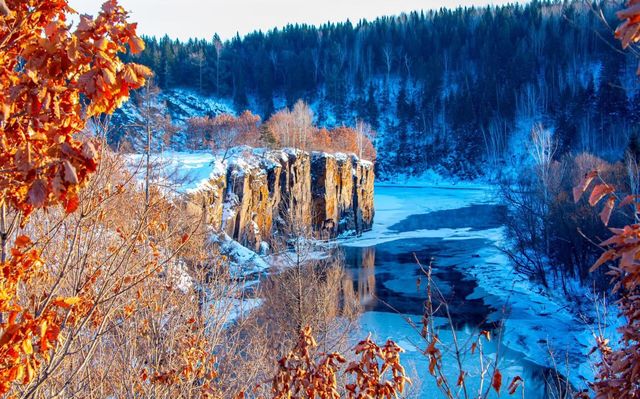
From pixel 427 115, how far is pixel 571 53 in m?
23.8

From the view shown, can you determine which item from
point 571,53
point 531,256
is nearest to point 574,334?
point 531,256

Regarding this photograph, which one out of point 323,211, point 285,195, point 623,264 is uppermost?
point 623,264

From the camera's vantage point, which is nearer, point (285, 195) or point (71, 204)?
point (71, 204)

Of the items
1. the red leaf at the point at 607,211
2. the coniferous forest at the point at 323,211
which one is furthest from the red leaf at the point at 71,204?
the red leaf at the point at 607,211

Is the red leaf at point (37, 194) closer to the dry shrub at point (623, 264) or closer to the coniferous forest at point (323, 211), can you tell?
the coniferous forest at point (323, 211)

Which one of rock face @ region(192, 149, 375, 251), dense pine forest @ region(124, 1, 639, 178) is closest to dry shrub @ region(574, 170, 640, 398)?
rock face @ region(192, 149, 375, 251)

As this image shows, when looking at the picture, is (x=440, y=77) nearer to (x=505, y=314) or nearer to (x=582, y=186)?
(x=505, y=314)

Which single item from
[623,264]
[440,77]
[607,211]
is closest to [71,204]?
[623,264]

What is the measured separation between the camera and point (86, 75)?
1898 mm

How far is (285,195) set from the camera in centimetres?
3272

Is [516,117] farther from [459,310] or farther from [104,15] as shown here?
[104,15]

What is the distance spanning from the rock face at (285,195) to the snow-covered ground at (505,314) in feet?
8.71

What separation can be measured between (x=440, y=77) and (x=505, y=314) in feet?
246

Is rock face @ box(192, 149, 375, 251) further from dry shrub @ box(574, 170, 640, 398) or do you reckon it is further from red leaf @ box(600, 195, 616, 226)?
red leaf @ box(600, 195, 616, 226)
